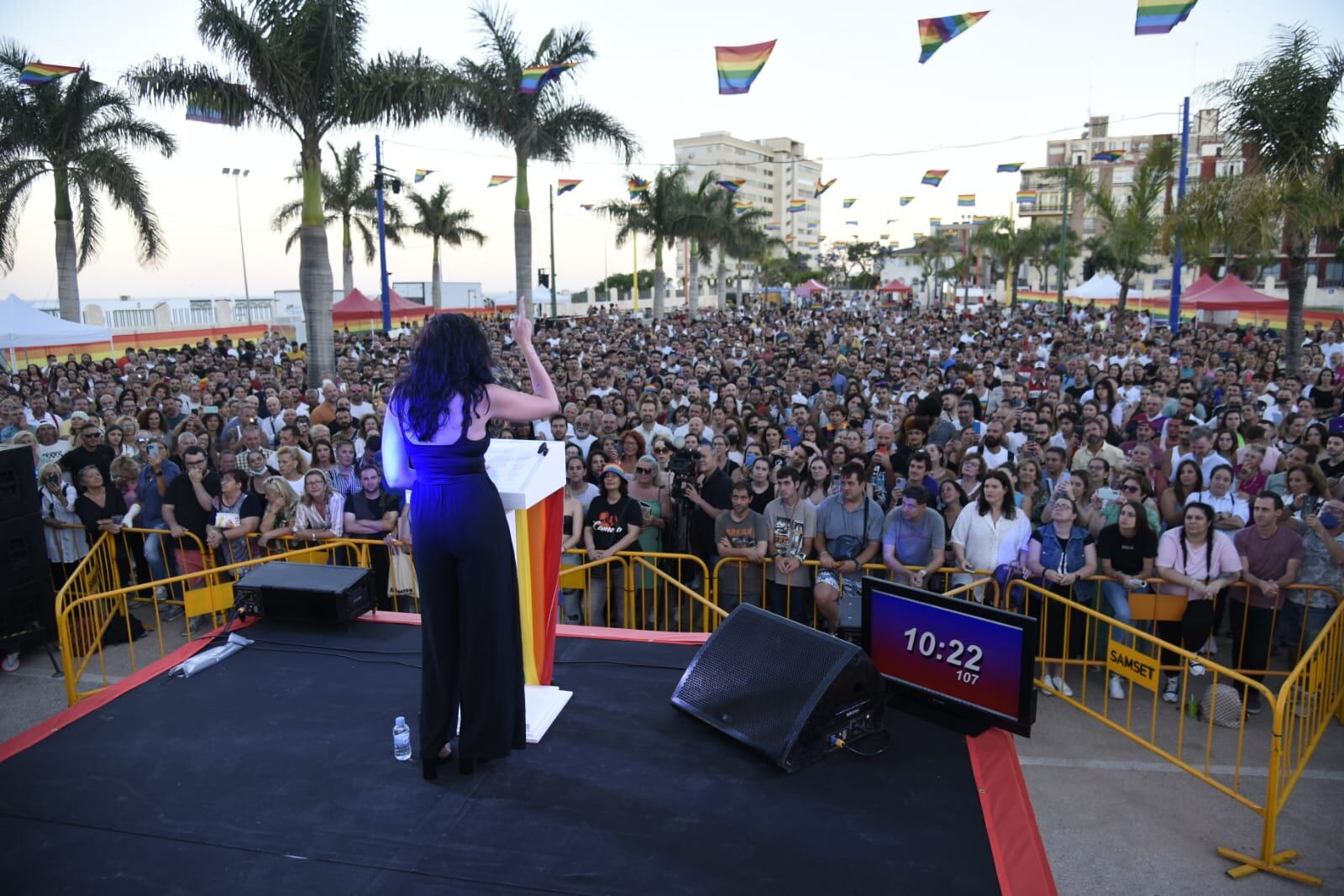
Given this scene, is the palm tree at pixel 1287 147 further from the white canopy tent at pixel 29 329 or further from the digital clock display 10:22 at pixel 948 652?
the white canopy tent at pixel 29 329

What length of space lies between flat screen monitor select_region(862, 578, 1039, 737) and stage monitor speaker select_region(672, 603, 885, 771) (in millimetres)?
265

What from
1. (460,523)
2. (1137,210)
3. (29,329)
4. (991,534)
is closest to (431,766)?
(460,523)

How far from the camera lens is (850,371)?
15.5 metres

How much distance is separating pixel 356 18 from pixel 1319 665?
15.8 m

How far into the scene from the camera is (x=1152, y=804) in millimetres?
4570

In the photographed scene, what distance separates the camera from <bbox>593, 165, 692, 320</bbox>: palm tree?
35219 millimetres

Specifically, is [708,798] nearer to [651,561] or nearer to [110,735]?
[110,735]

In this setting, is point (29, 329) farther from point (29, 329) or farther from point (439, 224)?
point (439, 224)

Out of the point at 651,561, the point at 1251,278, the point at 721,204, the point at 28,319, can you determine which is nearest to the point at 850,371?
the point at 651,561

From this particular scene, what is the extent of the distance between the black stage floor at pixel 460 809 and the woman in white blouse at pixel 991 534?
2.15 metres

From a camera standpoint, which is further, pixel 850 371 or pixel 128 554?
pixel 850 371

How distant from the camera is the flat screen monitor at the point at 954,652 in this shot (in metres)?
3.89

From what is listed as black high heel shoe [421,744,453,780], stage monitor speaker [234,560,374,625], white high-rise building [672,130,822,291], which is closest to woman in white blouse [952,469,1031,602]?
black high heel shoe [421,744,453,780]

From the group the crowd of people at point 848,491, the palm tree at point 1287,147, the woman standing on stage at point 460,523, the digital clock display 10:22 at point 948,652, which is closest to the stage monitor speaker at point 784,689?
the digital clock display 10:22 at point 948,652
